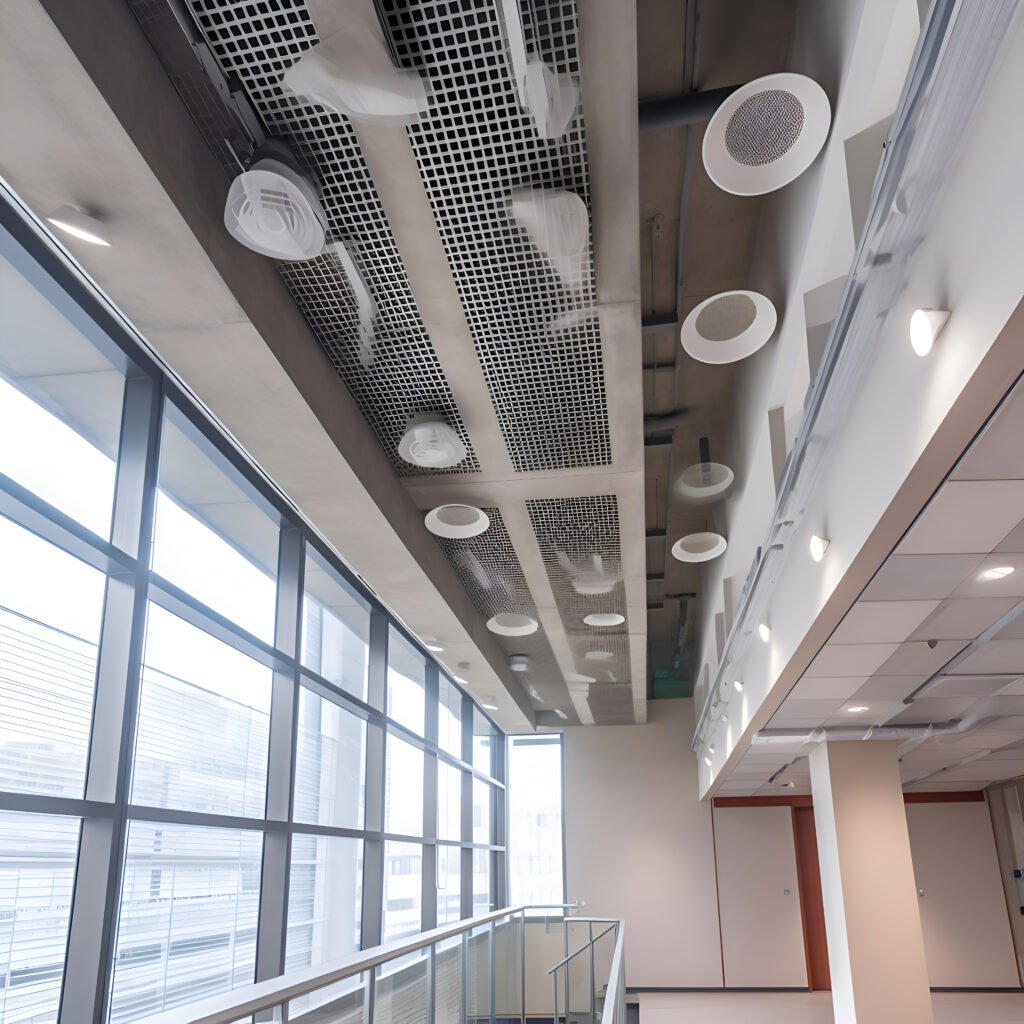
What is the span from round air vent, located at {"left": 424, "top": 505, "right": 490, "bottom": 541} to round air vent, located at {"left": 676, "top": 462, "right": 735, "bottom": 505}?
127cm

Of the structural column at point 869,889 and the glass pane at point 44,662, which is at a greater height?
the glass pane at point 44,662

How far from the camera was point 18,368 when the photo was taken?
3.81 metres

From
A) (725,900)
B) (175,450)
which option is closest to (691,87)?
(175,450)

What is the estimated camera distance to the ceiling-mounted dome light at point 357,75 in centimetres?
240

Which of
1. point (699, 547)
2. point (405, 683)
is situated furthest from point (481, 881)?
point (699, 547)

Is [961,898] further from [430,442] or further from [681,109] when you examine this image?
[681,109]

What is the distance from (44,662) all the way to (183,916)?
1.59 m

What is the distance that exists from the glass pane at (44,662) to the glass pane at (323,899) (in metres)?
2.36

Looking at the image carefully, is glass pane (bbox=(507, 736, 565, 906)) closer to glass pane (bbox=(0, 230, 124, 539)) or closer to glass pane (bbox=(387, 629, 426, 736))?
glass pane (bbox=(387, 629, 426, 736))

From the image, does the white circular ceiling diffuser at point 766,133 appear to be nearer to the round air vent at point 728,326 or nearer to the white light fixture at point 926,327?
the round air vent at point 728,326

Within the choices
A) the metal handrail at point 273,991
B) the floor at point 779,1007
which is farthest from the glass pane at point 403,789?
the metal handrail at point 273,991

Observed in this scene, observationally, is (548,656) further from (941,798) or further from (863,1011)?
(941,798)

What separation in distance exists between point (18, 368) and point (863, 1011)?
22.8 feet

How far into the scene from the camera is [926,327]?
2365 millimetres
